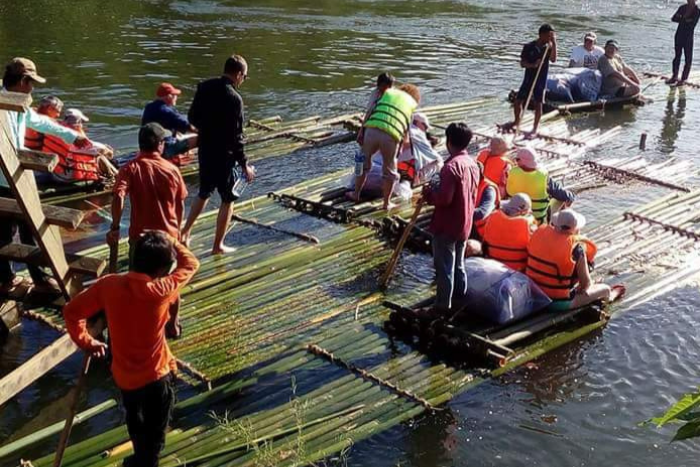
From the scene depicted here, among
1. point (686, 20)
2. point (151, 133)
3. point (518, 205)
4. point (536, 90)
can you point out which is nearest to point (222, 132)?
point (151, 133)

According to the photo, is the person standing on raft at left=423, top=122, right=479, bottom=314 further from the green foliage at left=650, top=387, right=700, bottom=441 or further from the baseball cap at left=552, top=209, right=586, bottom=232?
the green foliage at left=650, top=387, right=700, bottom=441

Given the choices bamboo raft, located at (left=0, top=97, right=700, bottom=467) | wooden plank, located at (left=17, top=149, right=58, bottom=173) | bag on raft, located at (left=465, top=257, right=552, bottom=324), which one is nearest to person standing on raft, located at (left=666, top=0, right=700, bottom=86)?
bamboo raft, located at (left=0, top=97, right=700, bottom=467)

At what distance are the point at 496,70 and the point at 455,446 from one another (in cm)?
1605

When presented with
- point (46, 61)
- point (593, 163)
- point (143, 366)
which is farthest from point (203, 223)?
point (46, 61)

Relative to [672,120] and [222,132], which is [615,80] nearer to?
[672,120]

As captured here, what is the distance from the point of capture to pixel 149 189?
663cm

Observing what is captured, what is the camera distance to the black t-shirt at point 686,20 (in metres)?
18.7

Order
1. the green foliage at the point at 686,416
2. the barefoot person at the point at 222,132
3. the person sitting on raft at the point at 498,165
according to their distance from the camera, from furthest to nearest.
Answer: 1. the person sitting on raft at the point at 498,165
2. the barefoot person at the point at 222,132
3. the green foliage at the point at 686,416

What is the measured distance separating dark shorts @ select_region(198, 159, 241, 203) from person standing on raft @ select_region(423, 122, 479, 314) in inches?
93.8

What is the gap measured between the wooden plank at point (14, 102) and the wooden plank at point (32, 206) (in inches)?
6.4

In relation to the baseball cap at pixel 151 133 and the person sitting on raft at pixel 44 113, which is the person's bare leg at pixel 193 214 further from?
the person sitting on raft at pixel 44 113

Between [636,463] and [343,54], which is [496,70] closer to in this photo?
[343,54]

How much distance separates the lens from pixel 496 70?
21047 millimetres

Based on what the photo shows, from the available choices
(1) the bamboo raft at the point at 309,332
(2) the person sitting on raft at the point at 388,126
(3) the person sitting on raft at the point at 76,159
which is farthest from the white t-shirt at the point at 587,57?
(3) the person sitting on raft at the point at 76,159
